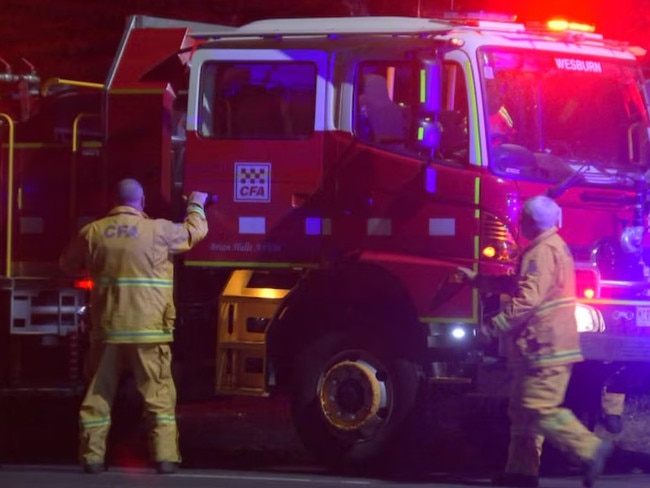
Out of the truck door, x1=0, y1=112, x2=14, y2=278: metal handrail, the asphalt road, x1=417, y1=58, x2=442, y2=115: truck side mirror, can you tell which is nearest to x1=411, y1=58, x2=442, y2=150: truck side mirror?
x1=417, y1=58, x2=442, y2=115: truck side mirror

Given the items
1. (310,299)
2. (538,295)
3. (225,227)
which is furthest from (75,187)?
(538,295)

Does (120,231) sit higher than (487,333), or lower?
higher

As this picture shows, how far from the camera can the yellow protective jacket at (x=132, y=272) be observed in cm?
891

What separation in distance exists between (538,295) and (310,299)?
5.83 ft

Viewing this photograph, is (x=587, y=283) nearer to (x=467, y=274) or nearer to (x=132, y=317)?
(x=467, y=274)

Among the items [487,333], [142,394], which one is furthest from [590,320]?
[142,394]

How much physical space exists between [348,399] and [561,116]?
7.30 feet

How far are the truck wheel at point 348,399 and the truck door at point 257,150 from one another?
679mm

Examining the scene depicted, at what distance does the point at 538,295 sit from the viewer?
8.38 metres

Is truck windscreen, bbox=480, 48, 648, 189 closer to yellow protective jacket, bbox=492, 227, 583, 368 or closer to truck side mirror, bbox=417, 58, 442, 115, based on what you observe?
truck side mirror, bbox=417, 58, 442, 115

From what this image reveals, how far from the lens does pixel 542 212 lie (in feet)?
27.8

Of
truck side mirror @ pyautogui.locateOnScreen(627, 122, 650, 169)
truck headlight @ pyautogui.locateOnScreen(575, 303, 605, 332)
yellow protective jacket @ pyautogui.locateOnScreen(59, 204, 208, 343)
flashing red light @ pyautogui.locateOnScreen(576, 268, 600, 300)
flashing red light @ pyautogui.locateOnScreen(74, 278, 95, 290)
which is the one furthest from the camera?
flashing red light @ pyautogui.locateOnScreen(74, 278, 95, 290)

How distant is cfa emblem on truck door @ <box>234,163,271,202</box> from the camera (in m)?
9.59

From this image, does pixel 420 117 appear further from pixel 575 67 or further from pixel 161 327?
pixel 161 327
